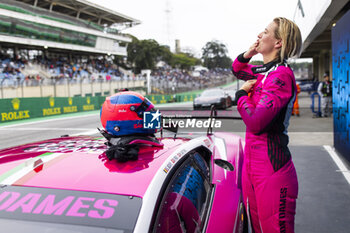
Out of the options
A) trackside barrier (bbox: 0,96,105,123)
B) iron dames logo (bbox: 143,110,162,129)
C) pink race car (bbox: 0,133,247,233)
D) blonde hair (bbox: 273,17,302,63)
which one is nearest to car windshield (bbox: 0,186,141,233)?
pink race car (bbox: 0,133,247,233)

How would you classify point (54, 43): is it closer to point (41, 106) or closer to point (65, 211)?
point (41, 106)

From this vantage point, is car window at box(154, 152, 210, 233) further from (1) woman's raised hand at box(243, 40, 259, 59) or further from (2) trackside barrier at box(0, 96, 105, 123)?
(2) trackside barrier at box(0, 96, 105, 123)

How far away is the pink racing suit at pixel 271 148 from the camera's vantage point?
2.06m

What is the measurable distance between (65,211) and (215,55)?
140939 millimetres

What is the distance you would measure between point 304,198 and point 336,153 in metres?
3.18

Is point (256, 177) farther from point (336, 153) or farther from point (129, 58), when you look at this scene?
point (129, 58)

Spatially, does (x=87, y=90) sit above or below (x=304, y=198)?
above

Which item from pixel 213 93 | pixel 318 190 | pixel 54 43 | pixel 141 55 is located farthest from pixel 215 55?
pixel 318 190

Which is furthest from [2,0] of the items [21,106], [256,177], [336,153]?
[256,177]

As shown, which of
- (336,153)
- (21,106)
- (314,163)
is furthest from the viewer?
(21,106)

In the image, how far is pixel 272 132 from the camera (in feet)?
7.07

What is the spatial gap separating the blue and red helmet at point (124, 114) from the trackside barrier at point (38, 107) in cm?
1697

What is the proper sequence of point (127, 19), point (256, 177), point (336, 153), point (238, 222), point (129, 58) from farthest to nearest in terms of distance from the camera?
1. point (129, 58)
2. point (127, 19)
3. point (336, 153)
4. point (238, 222)
5. point (256, 177)

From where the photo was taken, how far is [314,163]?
635 cm
